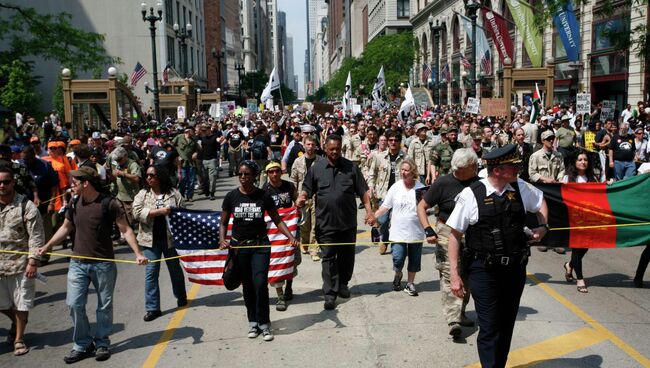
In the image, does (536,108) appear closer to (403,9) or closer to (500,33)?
(500,33)

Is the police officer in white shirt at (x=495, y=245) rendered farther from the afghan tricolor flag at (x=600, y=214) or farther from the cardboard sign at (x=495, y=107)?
the cardboard sign at (x=495, y=107)

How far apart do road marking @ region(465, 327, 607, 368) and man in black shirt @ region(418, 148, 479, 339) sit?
2.03ft

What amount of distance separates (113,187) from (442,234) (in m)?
7.32

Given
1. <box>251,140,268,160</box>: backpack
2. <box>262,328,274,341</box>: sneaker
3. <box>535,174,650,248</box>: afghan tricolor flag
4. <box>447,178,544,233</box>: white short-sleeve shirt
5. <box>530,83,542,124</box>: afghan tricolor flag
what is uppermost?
<box>530,83,542,124</box>: afghan tricolor flag

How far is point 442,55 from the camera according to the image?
69750 mm

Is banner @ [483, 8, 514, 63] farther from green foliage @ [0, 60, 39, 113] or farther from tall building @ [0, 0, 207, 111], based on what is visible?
tall building @ [0, 0, 207, 111]

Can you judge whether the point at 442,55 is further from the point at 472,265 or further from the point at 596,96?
the point at 472,265

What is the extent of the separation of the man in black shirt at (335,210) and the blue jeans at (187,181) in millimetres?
8892

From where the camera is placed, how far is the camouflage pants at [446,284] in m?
→ 6.31

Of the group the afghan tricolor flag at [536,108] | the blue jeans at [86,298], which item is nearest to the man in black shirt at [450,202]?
the blue jeans at [86,298]

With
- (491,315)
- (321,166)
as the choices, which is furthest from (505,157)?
(321,166)

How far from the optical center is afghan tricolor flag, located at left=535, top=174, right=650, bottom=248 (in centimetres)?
795

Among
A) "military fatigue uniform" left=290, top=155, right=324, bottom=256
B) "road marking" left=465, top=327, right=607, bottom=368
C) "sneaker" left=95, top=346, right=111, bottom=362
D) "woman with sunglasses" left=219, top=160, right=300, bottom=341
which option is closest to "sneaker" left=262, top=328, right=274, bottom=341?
"woman with sunglasses" left=219, top=160, right=300, bottom=341

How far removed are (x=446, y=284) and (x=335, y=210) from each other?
1.66 meters
